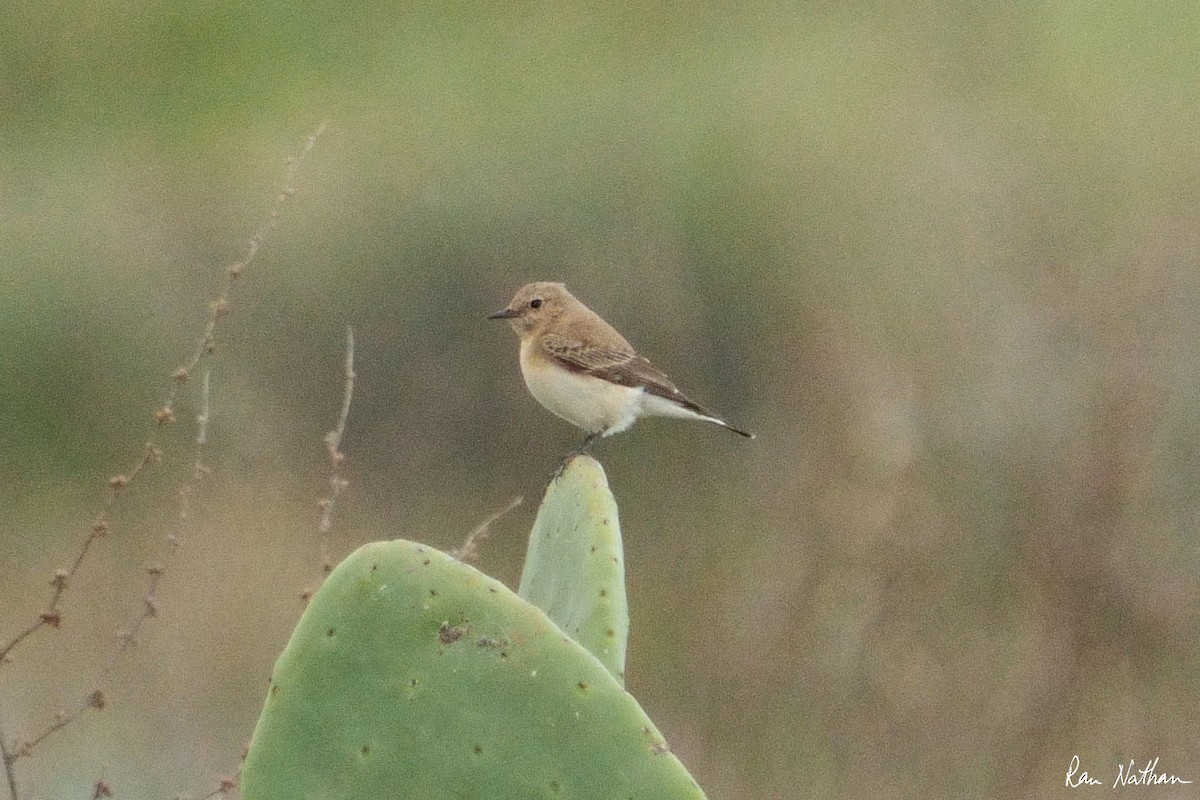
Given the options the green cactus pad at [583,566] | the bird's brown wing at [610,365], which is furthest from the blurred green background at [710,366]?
the green cactus pad at [583,566]

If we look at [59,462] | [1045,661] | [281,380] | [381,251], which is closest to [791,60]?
[381,251]

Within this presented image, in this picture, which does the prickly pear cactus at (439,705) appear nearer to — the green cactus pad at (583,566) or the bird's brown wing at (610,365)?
the green cactus pad at (583,566)

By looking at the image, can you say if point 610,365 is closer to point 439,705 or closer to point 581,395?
point 581,395

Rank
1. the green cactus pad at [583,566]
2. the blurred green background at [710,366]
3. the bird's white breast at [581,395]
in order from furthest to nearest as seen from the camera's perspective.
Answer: the blurred green background at [710,366]
the bird's white breast at [581,395]
the green cactus pad at [583,566]

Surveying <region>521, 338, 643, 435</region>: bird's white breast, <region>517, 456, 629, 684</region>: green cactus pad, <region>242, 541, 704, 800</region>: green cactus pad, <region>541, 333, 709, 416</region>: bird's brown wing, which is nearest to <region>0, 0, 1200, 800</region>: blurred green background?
<region>541, 333, 709, 416</region>: bird's brown wing

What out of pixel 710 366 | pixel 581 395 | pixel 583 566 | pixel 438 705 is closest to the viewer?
pixel 438 705

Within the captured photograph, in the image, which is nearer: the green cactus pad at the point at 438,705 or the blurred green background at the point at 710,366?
the green cactus pad at the point at 438,705

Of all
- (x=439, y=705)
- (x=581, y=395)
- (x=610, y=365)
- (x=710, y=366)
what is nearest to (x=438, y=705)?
(x=439, y=705)
